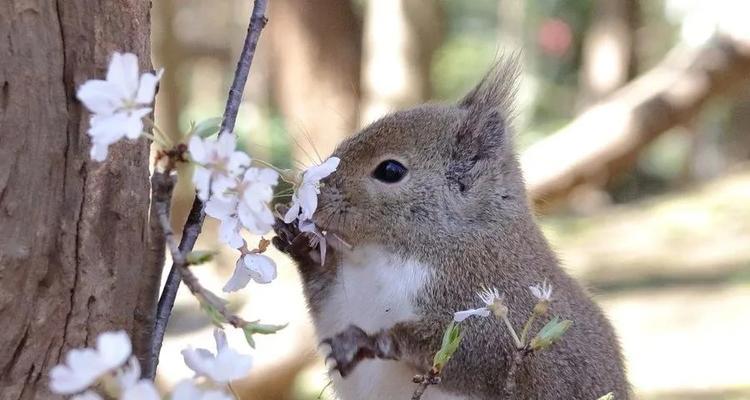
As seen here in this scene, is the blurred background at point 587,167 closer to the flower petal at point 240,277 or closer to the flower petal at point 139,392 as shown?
the flower petal at point 240,277

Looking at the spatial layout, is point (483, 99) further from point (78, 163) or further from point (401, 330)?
point (78, 163)

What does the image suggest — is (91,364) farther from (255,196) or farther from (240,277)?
(240,277)

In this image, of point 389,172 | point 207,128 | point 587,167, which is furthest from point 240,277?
point 587,167

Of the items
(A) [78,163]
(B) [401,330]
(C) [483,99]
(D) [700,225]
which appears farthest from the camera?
(D) [700,225]

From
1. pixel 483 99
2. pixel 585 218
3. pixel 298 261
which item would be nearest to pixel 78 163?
pixel 298 261

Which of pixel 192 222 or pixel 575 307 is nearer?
pixel 192 222

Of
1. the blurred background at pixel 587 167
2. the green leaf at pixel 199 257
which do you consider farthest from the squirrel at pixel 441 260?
the green leaf at pixel 199 257
